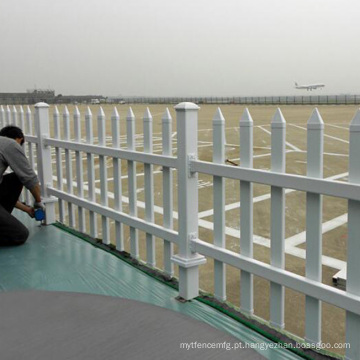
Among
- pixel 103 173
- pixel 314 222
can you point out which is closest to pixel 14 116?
pixel 103 173

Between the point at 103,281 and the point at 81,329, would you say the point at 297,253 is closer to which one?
the point at 103,281

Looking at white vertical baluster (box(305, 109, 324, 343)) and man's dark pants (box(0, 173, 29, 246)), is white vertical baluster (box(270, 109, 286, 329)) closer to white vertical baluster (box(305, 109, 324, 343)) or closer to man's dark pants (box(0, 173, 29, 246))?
white vertical baluster (box(305, 109, 324, 343))

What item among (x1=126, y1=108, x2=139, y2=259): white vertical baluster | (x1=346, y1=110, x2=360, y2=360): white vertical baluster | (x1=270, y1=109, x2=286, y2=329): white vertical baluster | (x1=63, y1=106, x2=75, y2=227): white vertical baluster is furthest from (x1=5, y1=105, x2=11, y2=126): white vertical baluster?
(x1=346, y1=110, x2=360, y2=360): white vertical baluster

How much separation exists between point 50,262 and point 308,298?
2645 mm

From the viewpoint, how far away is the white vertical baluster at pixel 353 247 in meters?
2.40

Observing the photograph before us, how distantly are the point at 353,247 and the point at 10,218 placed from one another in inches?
144

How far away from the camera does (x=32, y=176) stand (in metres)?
4.91

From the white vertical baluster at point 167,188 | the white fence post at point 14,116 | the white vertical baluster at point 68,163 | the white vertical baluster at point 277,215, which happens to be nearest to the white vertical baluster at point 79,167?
the white vertical baluster at point 68,163

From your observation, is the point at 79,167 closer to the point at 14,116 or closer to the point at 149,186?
the point at 149,186

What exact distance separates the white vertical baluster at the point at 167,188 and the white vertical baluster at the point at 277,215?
110 centimetres

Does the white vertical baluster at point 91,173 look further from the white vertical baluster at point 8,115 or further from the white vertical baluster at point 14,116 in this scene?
the white vertical baluster at point 8,115

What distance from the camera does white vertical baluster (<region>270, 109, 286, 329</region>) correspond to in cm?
278

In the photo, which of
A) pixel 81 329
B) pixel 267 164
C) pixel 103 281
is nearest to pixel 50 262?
pixel 103 281

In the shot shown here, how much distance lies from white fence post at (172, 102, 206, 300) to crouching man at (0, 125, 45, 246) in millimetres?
2156
